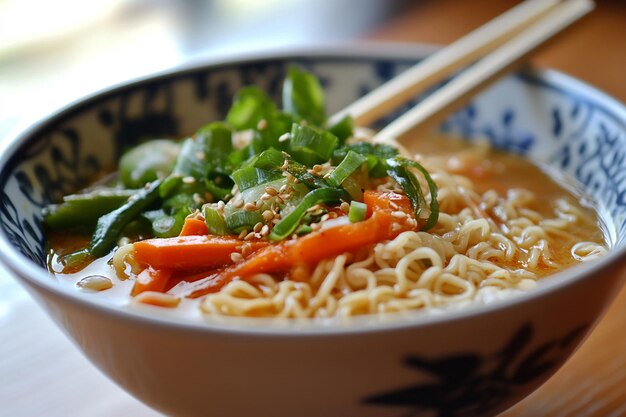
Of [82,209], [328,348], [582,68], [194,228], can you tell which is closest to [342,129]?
[194,228]

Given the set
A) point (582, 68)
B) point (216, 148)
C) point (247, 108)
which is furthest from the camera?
point (582, 68)

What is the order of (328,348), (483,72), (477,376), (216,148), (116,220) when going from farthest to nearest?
1. (483,72)
2. (216,148)
3. (116,220)
4. (477,376)
5. (328,348)

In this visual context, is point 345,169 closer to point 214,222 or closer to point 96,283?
point 214,222

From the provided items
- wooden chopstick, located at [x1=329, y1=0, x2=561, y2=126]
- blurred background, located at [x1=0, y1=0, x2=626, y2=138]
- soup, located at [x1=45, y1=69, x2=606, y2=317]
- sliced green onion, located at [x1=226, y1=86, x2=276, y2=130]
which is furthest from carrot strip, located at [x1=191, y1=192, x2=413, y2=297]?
blurred background, located at [x1=0, y1=0, x2=626, y2=138]

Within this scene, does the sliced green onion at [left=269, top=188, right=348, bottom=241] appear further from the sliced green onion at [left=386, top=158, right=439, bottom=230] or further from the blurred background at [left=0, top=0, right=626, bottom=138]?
the blurred background at [left=0, top=0, right=626, bottom=138]

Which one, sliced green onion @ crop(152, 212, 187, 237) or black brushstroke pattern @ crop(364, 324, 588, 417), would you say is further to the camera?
sliced green onion @ crop(152, 212, 187, 237)

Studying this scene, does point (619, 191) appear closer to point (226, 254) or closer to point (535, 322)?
point (535, 322)

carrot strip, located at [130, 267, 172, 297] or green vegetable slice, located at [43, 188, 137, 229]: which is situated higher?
green vegetable slice, located at [43, 188, 137, 229]
